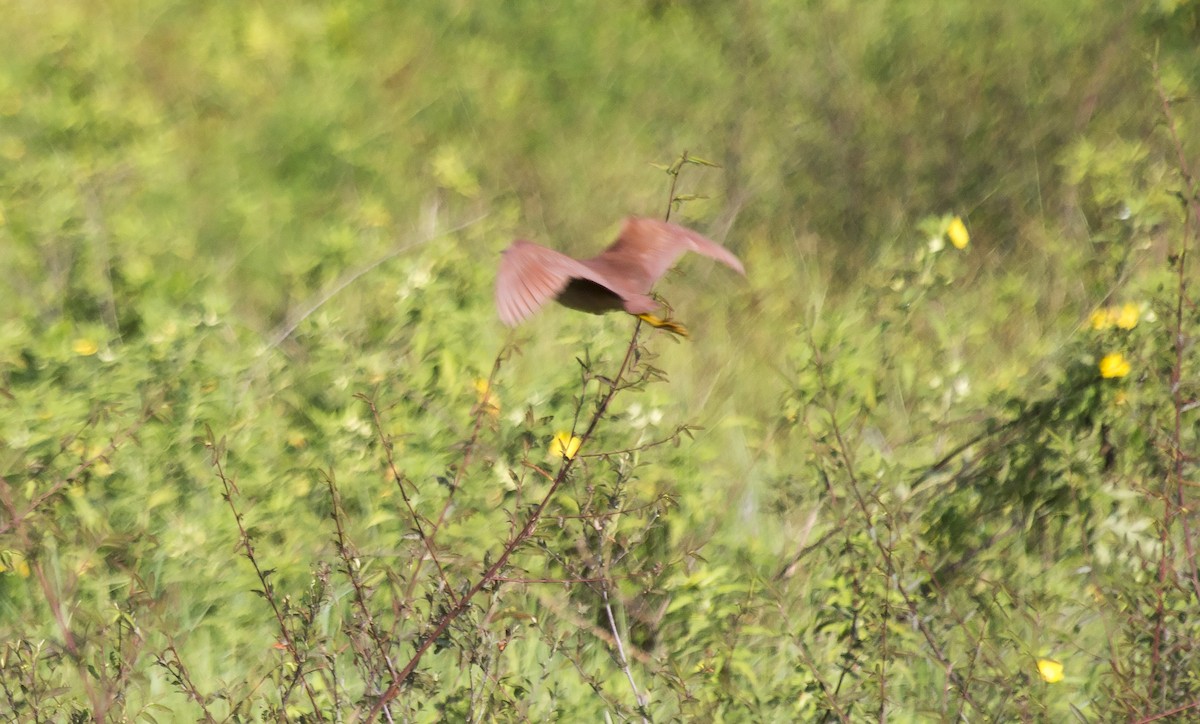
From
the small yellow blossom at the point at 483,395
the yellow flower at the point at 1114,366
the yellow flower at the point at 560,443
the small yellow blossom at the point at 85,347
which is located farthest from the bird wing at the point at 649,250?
the small yellow blossom at the point at 85,347

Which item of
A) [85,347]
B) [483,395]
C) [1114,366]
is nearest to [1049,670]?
[1114,366]

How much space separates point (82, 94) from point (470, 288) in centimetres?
222

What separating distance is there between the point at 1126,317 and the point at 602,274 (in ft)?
4.61

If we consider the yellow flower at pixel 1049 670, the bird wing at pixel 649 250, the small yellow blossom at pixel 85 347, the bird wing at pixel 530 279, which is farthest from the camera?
the small yellow blossom at pixel 85 347

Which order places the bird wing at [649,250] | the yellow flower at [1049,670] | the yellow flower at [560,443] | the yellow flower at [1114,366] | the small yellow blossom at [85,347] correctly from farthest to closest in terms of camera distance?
1. the small yellow blossom at [85,347]
2. the yellow flower at [1114,366]
3. the yellow flower at [560,443]
4. the yellow flower at [1049,670]
5. the bird wing at [649,250]

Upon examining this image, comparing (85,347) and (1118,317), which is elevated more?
(1118,317)

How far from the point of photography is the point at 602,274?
5.31 ft

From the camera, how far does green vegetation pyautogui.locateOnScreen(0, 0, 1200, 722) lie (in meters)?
1.97

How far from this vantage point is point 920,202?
16.1ft

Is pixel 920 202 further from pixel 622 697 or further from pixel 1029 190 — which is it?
pixel 622 697

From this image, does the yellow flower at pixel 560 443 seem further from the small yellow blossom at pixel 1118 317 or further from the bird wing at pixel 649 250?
the small yellow blossom at pixel 1118 317

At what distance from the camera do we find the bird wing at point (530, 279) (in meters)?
1.51

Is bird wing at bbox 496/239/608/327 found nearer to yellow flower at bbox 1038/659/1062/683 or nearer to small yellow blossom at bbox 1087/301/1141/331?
yellow flower at bbox 1038/659/1062/683

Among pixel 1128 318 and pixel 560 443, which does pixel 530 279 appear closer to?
pixel 560 443
